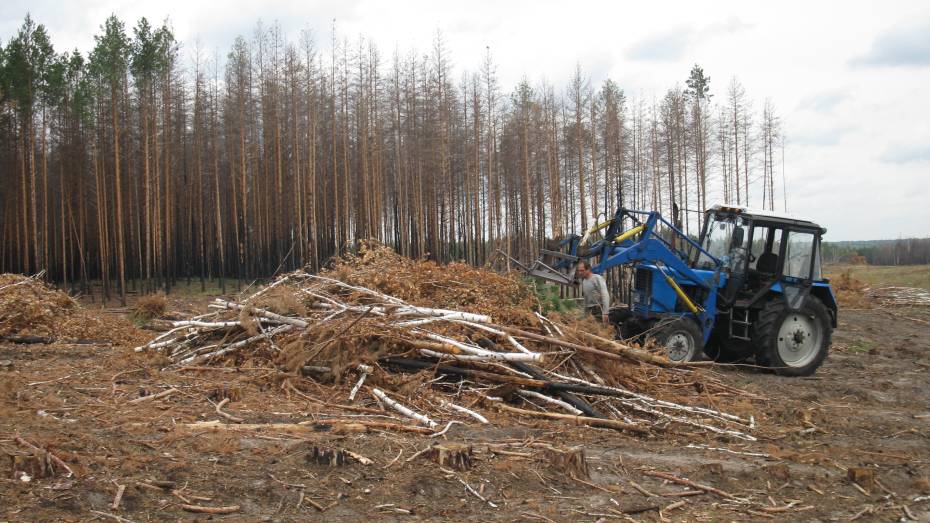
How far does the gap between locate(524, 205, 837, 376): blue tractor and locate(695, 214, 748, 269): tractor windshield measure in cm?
2

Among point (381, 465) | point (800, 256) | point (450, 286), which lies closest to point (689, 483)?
point (381, 465)

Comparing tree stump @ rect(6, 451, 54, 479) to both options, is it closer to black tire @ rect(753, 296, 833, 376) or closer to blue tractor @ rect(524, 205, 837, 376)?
blue tractor @ rect(524, 205, 837, 376)

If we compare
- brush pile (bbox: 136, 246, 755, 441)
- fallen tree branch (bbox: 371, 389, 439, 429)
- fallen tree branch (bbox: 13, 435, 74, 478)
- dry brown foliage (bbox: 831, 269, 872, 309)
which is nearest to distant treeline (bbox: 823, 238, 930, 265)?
dry brown foliage (bbox: 831, 269, 872, 309)

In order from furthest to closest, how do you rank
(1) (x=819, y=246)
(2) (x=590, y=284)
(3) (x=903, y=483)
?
(1) (x=819, y=246) → (2) (x=590, y=284) → (3) (x=903, y=483)

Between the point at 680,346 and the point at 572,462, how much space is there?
6.08 meters

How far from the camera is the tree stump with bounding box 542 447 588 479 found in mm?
4992

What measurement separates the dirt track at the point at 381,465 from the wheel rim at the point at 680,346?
2.71m

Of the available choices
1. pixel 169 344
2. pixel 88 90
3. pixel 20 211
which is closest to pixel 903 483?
pixel 169 344

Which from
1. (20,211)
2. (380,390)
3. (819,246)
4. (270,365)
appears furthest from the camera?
(20,211)

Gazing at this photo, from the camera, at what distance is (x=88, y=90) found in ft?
83.1

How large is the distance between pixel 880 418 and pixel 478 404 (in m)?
4.66

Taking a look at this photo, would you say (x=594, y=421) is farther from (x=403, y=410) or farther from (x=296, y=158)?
(x=296, y=158)

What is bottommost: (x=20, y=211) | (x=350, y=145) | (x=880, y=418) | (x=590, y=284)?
(x=880, y=418)

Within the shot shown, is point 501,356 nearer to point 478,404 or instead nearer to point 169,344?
point 478,404
